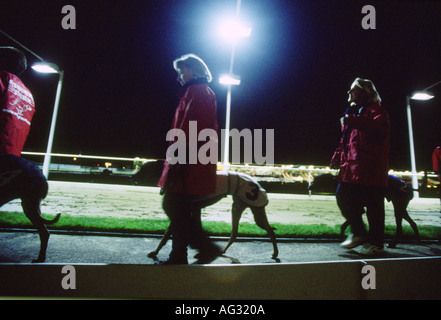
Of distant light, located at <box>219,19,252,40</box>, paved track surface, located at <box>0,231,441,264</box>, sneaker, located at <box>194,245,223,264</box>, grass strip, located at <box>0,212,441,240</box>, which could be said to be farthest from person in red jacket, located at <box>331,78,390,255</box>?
distant light, located at <box>219,19,252,40</box>

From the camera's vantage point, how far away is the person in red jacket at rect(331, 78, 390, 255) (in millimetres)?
2576

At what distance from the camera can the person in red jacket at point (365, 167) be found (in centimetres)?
258

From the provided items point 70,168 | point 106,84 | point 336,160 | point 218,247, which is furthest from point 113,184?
point 336,160

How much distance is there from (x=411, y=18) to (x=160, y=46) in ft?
18.8

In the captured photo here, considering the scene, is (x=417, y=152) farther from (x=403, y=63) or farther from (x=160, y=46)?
(x=160, y=46)

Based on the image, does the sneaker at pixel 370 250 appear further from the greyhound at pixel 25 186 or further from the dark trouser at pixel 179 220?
the greyhound at pixel 25 186

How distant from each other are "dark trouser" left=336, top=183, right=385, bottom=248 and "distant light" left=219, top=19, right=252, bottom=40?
4024 millimetres

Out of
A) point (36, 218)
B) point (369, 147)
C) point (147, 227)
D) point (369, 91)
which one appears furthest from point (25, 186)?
point (369, 91)

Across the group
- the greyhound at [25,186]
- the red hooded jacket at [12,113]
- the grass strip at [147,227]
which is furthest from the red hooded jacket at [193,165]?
the grass strip at [147,227]

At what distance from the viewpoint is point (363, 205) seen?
275 cm

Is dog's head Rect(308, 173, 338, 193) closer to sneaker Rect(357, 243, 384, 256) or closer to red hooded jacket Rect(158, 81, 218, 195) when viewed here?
sneaker Rect(357, 243, 384, 256)

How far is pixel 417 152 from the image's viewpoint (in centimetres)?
928

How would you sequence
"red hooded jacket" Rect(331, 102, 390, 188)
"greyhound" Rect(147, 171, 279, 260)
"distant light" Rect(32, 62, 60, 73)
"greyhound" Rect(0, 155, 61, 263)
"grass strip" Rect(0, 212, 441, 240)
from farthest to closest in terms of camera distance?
1. "distant light" Rect(32, 62, 60, 73)
2. "grass strip" Rect(0, 212, 441, 240)
3. "greyhound" Rect(147, 171, 279, 260)
4. "red hooded jacket" Rect(331, 102, 390, 188)
5. "greyhound" Rect(0, 155, 61, 263)

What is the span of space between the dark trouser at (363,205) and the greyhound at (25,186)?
3.24 metres
